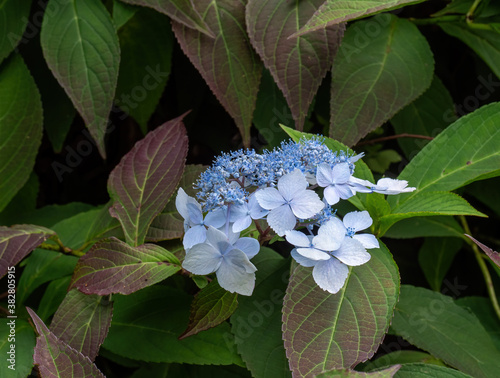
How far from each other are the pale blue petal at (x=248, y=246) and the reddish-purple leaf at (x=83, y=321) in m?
0.33

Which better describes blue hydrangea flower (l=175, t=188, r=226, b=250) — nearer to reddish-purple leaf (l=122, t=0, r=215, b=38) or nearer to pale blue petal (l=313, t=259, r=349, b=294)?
pale blue petal (l=313, t=259, r=349, b=294)

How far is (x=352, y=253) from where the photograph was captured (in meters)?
0.76

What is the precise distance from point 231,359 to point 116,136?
3.36 ft

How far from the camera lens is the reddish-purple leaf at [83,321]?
36.9 inches

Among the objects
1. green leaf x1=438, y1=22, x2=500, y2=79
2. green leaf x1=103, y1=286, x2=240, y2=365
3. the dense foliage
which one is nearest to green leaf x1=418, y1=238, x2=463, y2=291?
the dense foliage

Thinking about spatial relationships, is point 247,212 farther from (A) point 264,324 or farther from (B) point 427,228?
(B) point 427,228

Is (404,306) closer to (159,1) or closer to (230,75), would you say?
(230,75)

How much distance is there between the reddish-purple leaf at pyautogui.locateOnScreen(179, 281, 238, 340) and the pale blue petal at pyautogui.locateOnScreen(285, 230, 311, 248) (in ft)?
0.58

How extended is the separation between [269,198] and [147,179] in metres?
0.42

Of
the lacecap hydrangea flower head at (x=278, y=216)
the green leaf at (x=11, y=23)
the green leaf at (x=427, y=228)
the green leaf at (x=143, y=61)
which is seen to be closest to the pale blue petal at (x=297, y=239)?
the lacecap hydrangea flower head at (x=278, y=216)

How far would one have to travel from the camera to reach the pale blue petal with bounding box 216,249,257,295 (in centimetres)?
76

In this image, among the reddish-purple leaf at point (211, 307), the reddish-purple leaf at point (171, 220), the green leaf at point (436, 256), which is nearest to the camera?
the reddish-purple leaf at point (211, 307)

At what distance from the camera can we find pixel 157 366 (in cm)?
126

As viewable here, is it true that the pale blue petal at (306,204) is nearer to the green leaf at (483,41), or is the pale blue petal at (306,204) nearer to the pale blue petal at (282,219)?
the pale blue petal at (282,219)
